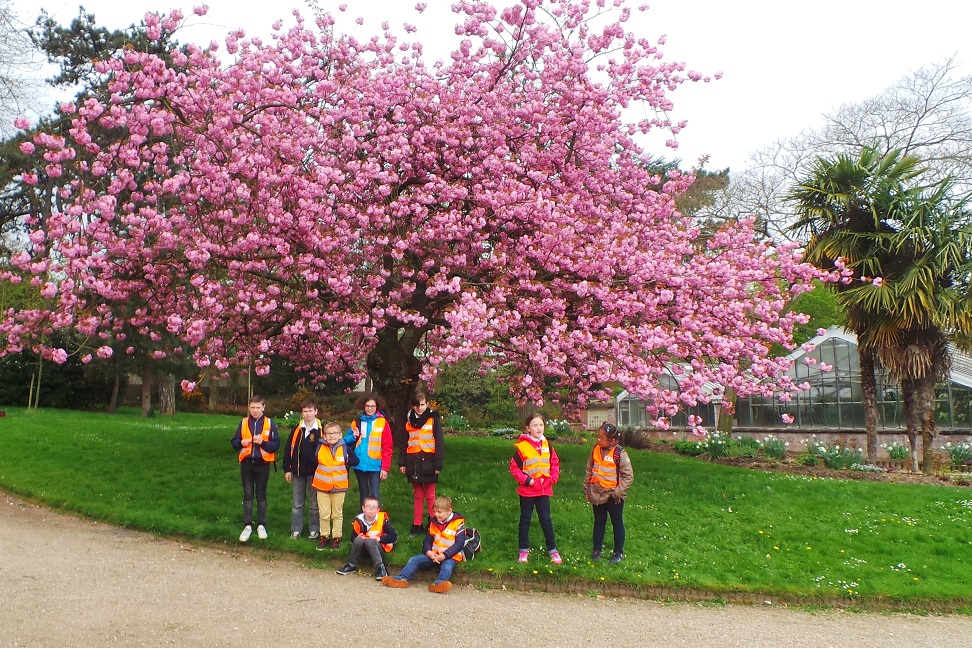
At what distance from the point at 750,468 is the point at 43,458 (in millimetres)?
13944

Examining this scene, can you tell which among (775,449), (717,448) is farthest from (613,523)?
(775,449)

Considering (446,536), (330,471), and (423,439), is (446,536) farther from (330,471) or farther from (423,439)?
(330,471)

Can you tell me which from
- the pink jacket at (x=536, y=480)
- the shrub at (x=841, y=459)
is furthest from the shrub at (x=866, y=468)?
the pink jacket at (x=536, y=480)

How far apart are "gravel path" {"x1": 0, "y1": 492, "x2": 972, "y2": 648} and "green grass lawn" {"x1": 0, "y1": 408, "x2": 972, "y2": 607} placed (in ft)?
1.88

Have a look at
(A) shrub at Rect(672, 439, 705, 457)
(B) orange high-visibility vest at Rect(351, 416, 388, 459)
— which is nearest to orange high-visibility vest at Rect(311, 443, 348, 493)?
(B) orange high-visibility vest at Rect(351, 416, 388, 459)

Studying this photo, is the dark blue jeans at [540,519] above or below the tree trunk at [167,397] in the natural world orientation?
below

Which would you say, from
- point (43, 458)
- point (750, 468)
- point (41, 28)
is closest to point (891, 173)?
point (750, 468)

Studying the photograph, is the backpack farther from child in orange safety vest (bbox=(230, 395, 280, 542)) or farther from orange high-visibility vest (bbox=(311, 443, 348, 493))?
child in orange safety vest (bbox=(230, 395, 280, 542))

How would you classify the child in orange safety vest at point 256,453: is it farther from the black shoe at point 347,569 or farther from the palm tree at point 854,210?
the palm tree at point 854,210

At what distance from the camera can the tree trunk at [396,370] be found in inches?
500

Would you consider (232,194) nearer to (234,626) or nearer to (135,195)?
(135,195)

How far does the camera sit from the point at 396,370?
12711mm

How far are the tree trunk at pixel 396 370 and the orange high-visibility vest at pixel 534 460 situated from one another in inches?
202

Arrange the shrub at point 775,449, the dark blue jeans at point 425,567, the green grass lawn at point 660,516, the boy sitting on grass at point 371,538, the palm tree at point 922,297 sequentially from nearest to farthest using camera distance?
the dark blue jeans at point 425,567, the boy sitting on grass at point 371,538, the green grass lawn at point 660,516, the palm tree at point 922,297, the shrub at point 775,449
